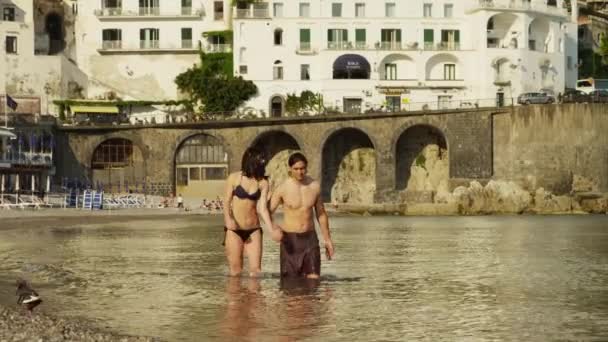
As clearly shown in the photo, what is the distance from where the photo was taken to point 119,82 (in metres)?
80.7

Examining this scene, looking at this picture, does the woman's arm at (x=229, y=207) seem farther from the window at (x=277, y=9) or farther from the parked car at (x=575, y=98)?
the window at (x=277, y=9)

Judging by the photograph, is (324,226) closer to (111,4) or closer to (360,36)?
(360,36)

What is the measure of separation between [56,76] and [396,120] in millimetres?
22067

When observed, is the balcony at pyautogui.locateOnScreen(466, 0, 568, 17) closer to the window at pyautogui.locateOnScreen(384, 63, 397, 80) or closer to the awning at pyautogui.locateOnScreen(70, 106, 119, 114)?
the window at pyautogui.locateOnScreen(384, 63, 397, 80)

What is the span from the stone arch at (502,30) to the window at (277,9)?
1330 cm

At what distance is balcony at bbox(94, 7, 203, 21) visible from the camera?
79938 millimetres

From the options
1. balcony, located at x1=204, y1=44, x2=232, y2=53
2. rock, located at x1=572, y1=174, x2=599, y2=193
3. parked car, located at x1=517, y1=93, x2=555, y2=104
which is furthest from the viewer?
balcony, located at x1=204, y1=44, x2=232, y2=53

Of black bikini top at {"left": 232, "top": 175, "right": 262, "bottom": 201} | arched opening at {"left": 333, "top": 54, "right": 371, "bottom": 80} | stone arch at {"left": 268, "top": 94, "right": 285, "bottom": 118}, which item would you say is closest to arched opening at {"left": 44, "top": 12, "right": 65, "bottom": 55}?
stone arch at {"left": 268, "top": 94, "right": 285, "bottom": 118}

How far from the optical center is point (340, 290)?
21.0 meters

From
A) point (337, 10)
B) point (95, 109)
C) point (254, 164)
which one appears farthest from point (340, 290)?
point (95, 109)

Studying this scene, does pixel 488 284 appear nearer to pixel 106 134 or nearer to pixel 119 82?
pixel 106 134

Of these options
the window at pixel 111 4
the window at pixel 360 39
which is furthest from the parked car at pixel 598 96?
the window at pixel 111 4

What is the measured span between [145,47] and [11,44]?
8.61 m

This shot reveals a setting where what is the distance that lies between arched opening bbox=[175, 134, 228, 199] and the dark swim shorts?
55.6 m
